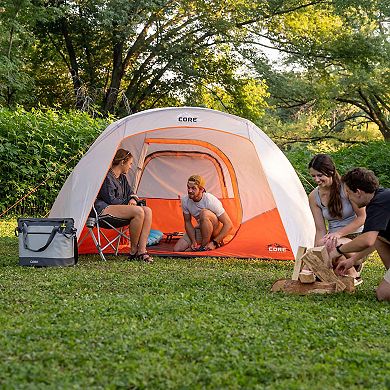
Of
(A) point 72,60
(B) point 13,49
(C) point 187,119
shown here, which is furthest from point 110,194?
(A) point 72,60

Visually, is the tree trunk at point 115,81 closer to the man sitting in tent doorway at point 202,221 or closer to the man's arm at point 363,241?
the man sitting in tent doorway at point 202,221

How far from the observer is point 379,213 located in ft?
14.9

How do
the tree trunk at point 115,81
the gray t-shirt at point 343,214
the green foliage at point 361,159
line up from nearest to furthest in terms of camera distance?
the gray t-shirt at point 343,214 < the green foliage at point 361,159 < the tree trunk at point 115,81

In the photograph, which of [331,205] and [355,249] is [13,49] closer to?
[331,205]

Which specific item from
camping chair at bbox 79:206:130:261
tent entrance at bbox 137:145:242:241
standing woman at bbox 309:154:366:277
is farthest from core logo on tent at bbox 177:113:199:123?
standing woman at bbox 309:154:366:277

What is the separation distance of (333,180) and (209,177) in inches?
115

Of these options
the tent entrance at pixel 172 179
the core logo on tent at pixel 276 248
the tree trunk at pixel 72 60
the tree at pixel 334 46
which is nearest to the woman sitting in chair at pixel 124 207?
the core logo on tent at pixel 276 248

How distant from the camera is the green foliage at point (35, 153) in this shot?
9.80m

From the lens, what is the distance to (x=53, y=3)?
49.9 feet

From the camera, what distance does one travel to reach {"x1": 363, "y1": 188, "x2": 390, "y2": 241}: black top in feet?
14.9

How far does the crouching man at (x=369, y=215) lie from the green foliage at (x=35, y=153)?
5.72 m

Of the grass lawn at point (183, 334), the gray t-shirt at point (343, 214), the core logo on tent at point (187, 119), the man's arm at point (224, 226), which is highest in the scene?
the core logo on tent at point (187, 119)

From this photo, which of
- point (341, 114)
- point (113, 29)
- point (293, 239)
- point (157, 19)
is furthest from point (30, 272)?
point (341, 114)

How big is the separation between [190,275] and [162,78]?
12314 mm
